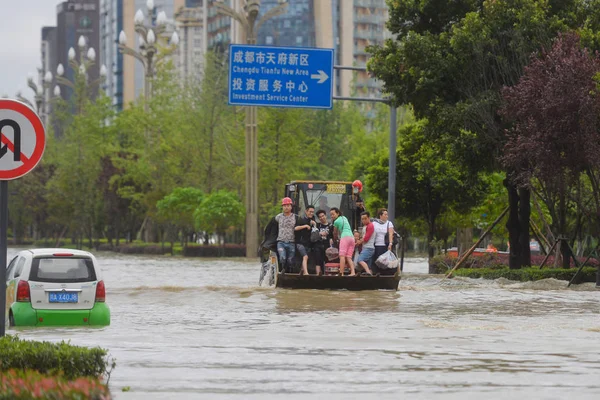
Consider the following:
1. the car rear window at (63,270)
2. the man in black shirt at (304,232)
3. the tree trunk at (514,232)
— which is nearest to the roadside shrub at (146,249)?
the tree trunk at (514,232)

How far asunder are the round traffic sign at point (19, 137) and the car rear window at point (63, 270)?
277 inches

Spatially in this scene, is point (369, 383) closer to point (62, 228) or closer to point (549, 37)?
point (549, 37)

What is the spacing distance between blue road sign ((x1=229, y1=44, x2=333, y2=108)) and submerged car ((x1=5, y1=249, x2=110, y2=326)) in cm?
2100

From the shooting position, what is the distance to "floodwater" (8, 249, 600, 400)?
12.1m

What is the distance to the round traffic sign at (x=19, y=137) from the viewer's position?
1176cm

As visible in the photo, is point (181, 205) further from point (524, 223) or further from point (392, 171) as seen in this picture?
point (524, 223)

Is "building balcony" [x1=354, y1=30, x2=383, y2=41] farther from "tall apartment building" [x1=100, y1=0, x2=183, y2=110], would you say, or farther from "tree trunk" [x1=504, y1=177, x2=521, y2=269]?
"tree trunk" [x1=504, y1=177, x2=521, y2=269]

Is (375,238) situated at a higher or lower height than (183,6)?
lower

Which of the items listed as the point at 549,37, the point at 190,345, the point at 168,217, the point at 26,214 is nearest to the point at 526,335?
the point at 190,345

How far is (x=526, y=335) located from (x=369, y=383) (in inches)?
247

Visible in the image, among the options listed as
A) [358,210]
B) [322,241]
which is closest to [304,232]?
[322,241]

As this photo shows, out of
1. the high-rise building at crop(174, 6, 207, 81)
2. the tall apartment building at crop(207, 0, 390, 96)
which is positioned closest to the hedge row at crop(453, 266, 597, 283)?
the tall apartment building at crop(207, 0, 390, 96)

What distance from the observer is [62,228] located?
380ft

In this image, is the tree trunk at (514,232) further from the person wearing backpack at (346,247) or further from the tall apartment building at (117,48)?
the tall apartment building at (117,48)
